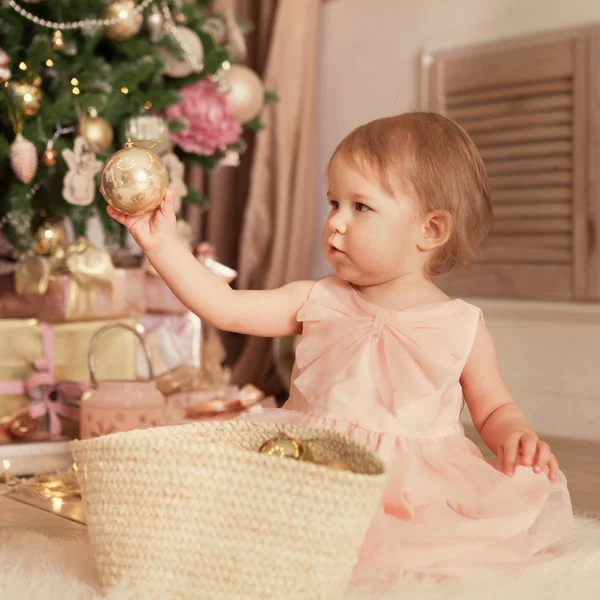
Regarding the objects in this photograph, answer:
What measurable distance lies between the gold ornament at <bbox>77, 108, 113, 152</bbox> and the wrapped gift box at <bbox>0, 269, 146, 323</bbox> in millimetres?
288

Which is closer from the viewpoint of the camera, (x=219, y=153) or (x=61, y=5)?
(x=61, y=5)

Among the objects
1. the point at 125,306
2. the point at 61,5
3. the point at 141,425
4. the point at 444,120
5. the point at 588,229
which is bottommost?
the point at 141,425

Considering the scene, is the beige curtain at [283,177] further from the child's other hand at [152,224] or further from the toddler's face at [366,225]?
the child's other hand at [152,224]

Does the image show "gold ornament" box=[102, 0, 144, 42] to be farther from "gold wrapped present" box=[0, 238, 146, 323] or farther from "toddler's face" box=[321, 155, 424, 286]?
"toddler's face" box=[321, 155, 424, 286]

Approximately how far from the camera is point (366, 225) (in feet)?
3.93

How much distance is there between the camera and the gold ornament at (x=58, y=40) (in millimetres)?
1955

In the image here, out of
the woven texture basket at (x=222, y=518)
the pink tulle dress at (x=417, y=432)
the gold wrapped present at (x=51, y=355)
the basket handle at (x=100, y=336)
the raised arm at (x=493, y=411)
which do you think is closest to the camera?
the woven texture basket at (x=222, y=518)

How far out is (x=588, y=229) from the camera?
224 cm

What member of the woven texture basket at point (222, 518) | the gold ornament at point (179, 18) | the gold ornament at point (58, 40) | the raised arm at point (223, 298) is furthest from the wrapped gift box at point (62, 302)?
the woven texture basket at point (222, 518)

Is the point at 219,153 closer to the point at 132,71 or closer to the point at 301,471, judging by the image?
the point at 132,71

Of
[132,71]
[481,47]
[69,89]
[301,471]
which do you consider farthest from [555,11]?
[301,471]

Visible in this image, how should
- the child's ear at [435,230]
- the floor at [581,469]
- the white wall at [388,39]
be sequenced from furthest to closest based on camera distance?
the white wall at [388,39], the floor at [581,469], the child's ear at [435,230]

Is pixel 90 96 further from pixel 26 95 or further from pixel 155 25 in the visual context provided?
pixel 155 25

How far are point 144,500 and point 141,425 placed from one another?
810 millimetres
